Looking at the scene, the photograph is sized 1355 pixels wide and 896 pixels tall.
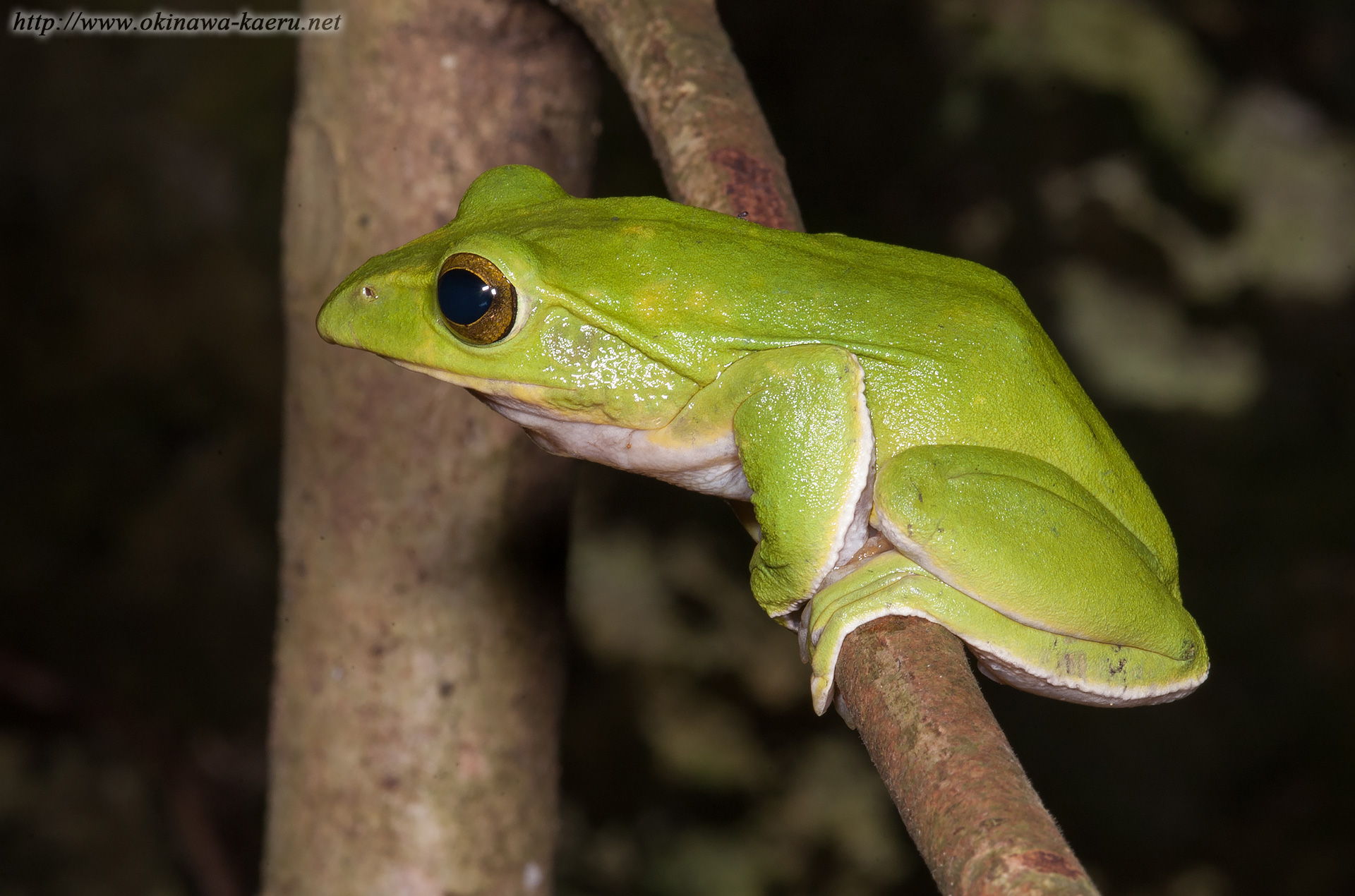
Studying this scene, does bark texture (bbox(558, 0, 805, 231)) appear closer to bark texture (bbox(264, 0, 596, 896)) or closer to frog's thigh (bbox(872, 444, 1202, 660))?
bark texture (bbox(264, 0, 596, 896))

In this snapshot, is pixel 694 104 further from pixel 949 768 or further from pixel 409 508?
pixel 949 768

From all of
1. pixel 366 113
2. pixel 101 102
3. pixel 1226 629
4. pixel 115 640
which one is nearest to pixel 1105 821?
pixel 1226 629

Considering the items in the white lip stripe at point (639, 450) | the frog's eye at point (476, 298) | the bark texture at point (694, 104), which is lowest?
the white lip stripe at point (639, 450)

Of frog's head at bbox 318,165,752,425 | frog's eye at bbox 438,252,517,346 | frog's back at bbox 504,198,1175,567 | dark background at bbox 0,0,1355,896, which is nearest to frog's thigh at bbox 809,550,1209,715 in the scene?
frog's back at bbox 504,198,1175,567
